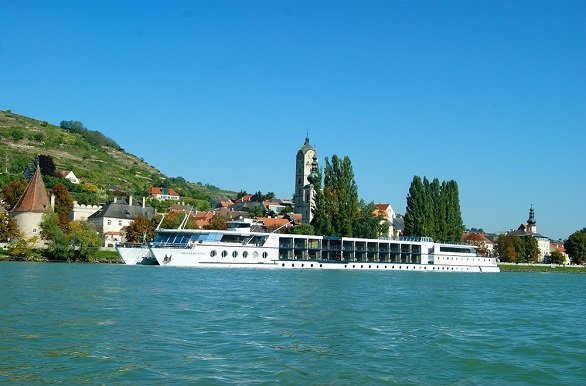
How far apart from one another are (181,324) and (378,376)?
8.83 metres

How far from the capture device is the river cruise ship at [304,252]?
67.2 m

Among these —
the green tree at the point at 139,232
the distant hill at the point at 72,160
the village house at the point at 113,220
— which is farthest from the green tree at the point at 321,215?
the distant hill at the point at 72,160

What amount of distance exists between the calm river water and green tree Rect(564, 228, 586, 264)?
11113cm

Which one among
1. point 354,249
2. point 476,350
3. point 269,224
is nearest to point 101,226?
point 269,224

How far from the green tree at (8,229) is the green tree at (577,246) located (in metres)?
108

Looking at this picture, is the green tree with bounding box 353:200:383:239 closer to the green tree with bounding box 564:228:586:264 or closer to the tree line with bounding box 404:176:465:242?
the tree line with bounding box 404:176:465:242

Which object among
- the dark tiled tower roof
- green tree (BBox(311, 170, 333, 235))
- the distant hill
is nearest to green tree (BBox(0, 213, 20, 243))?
the dark tiled tower roof

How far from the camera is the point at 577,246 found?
137250mm

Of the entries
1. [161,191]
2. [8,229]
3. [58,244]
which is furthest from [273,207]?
[58,244]

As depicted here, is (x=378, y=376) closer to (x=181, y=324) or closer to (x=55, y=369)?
(x=55, y=369)

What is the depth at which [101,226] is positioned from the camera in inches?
3976

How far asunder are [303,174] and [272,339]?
109991 millimetres

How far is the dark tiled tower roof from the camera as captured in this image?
261 feet

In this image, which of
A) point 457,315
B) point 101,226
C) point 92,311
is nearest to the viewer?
point 92,311
